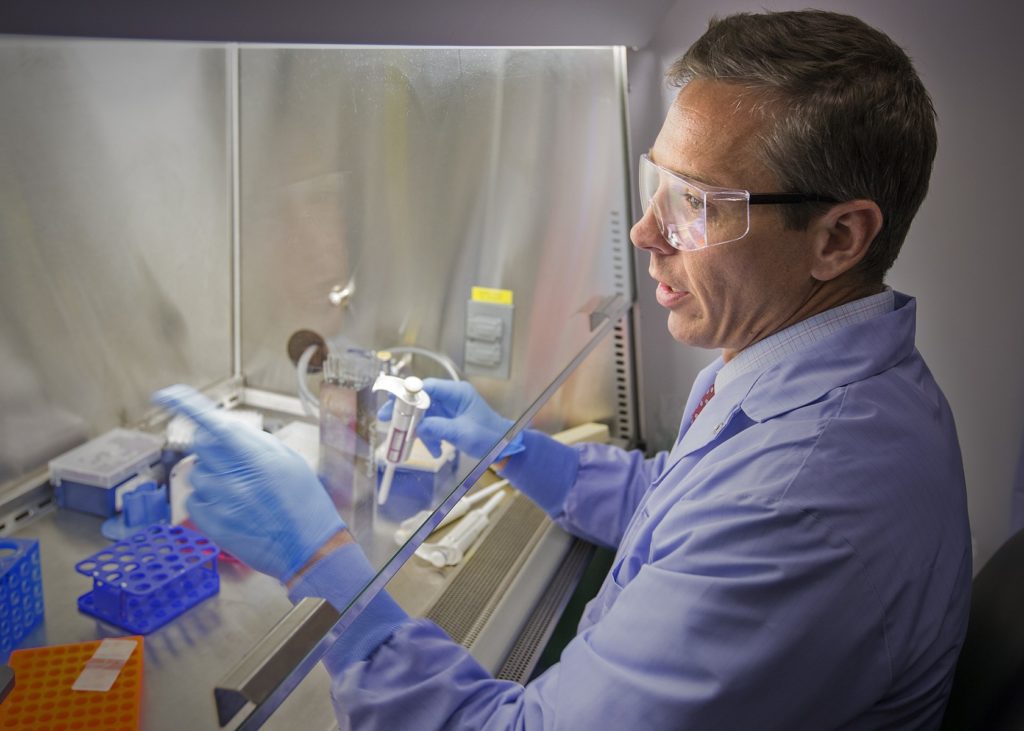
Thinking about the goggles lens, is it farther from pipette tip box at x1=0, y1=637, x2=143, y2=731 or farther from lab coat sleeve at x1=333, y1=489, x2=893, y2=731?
pipette tip box at x1=0, y1=637, x2=143, y2=731

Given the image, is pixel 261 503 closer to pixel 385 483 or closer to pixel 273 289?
pixel 385 483

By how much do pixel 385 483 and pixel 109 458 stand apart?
591 mm

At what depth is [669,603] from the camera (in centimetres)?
93

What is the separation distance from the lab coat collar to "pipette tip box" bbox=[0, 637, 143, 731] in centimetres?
79

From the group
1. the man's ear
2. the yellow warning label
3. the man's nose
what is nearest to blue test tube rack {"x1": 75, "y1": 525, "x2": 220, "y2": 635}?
the yellow warning label

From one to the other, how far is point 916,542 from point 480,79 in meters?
1.04

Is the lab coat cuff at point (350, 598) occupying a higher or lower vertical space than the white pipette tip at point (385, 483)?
lower

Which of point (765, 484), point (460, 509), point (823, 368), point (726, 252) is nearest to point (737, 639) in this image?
point (765, 484)

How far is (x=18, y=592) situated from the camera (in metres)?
1.09

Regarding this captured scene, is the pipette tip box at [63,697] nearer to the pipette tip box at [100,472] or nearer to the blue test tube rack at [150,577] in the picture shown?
the blue test tube rack at [150,577]

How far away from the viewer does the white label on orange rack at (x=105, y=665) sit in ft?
3.08

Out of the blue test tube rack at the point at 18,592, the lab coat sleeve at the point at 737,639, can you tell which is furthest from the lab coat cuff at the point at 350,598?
the blue test tube rack at the point at 18,592

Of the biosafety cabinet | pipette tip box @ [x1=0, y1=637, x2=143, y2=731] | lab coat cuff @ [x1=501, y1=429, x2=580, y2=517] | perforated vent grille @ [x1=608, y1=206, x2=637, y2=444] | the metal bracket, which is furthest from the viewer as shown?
perforated vent grille @ [x1=608, y1=206, x2=637, y2=444]

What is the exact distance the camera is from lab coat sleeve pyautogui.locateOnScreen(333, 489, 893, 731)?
89cm
